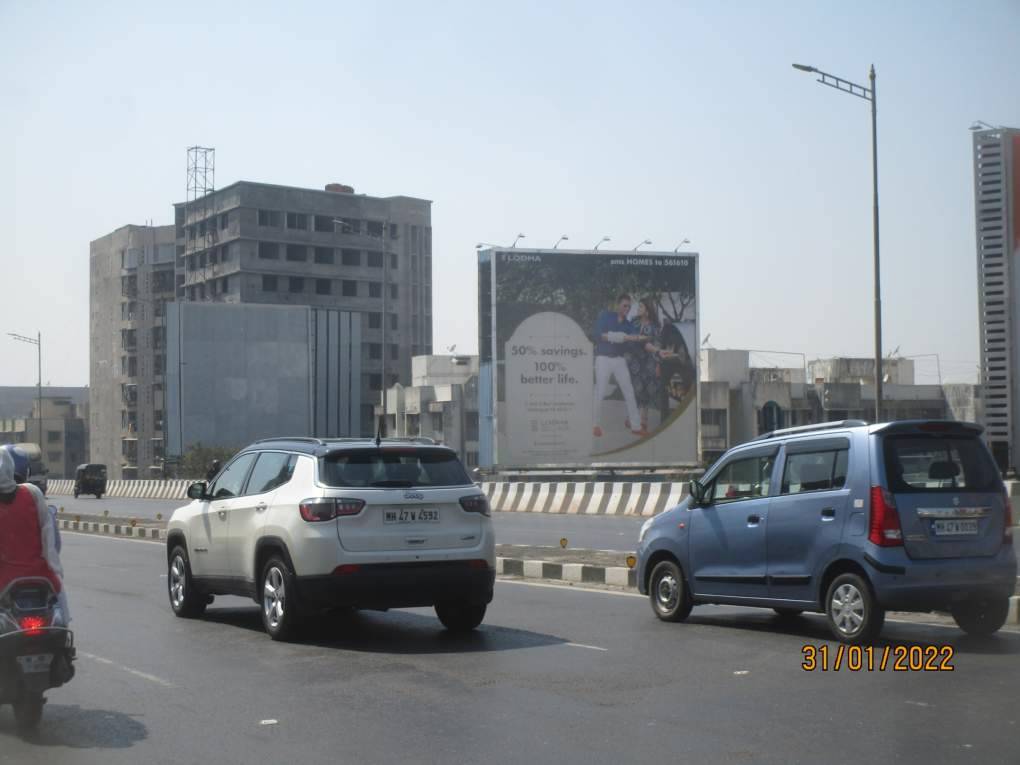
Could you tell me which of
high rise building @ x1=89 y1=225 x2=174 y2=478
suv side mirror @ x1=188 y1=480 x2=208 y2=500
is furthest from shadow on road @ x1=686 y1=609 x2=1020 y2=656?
high rise building @ x1=89 y1=225 x2=174 y2=478

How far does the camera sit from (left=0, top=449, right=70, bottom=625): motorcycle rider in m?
7.15

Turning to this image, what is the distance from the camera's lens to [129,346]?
378 ft

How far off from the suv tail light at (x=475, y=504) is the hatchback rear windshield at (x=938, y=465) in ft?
11.1

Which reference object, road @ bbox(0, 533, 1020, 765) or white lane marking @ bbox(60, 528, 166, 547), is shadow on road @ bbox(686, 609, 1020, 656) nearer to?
road @ bbox(0, 533, 1020, 765)

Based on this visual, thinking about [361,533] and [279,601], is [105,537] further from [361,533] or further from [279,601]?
[361,533]

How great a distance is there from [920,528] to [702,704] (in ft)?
8.88

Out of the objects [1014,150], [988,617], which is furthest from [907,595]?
[1014,150]

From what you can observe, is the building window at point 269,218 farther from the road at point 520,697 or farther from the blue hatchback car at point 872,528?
the blue hatchback car at point 872,528

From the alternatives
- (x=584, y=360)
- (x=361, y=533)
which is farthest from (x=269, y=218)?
(x=361, y=533)

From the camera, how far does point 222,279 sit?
4222 inches

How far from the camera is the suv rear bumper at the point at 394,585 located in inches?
402

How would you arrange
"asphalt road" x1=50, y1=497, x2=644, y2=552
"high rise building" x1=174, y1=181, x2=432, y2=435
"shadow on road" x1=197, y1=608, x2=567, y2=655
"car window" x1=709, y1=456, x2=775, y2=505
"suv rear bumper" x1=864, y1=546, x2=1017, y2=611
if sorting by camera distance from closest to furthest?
"suv rear bumper" x1=864, y1=546, x2=1017, y2=611
"shadow on road" x1=197, y1=608, x2=567, y2=655
"car window" x1=709, y1=456, x2=775, y2=505
"asphalt road" x1=50, y1=497, x2=644, y2=552
"high rise building" x1=174, y1=181, x2=432, y2=435

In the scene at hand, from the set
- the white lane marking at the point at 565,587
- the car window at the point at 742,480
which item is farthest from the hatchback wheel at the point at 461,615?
the white lane marking at the point at 565,587
